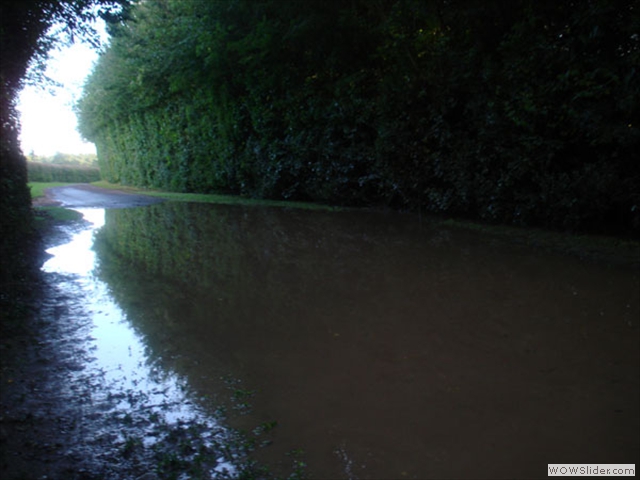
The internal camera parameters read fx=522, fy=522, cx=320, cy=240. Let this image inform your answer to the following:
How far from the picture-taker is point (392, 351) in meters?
4.61

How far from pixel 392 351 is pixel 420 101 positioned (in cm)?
910

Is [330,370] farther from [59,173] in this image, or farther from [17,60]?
[59,173]

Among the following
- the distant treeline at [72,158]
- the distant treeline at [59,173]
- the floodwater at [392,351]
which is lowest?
the floodwater at [392,351]

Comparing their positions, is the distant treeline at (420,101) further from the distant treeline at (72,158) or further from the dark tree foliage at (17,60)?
the distant treeline at (72,158)

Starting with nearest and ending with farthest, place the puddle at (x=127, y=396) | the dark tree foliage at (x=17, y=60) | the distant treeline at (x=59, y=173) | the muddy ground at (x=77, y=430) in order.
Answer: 1. the muddy ground at (x=77, y=430)
2. the puddle at (x=127, y=396)
3. the dark tree foliage at (x=17, y=60)
4. the distant treeline at (x=59, y=173)

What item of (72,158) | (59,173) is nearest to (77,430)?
(59,173)

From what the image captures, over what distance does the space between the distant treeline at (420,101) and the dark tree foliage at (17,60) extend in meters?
1.73

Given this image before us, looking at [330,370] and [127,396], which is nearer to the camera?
[127,396]

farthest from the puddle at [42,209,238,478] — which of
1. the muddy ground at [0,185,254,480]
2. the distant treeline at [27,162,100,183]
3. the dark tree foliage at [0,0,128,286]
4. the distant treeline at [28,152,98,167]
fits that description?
the distant treeline at [28,152,98,167]

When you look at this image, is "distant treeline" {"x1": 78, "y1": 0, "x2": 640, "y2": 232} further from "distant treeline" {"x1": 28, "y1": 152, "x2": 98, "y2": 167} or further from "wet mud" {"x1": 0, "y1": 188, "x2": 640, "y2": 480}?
"distant treeline" {"x1": 28, "y1": 152, "x2": 98, "y2": 167}

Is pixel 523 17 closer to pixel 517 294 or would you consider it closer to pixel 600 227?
pixel 600 227

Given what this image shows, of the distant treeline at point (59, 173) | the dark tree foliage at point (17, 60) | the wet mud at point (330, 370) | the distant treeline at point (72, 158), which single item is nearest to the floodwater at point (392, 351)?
the wet mud at point (330, 370)

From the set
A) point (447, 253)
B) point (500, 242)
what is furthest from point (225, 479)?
point (500, 242)

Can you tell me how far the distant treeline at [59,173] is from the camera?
185 ft
